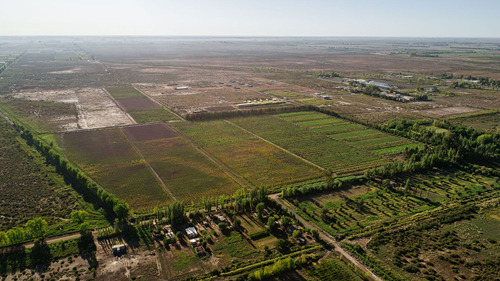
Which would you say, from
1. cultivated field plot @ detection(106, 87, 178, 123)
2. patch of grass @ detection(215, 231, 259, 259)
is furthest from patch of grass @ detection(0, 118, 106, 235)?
cultivated field plot @ detection(106, 87, 178, 123)

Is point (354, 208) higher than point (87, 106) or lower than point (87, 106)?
lower

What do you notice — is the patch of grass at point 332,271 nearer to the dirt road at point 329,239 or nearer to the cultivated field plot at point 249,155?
the dirt road at point 329,239

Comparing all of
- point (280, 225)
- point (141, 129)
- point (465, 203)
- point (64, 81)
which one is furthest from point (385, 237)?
point (64, 81)

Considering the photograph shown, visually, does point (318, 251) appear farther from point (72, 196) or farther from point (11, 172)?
point (11, 172)

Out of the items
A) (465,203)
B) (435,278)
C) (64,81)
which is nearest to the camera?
(435,278)

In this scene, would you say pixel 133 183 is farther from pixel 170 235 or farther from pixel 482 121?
pixel 482 121

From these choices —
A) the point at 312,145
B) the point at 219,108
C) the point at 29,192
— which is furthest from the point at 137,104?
the point at 312,145
